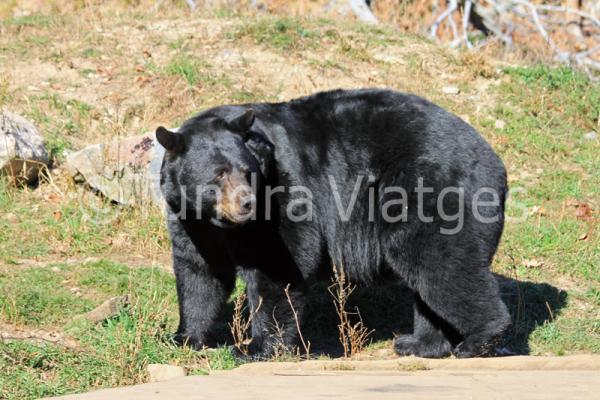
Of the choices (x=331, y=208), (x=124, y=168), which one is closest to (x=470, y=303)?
(x=331, y=208)

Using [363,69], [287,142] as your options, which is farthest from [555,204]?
[287,142]

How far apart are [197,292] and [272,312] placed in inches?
22.9

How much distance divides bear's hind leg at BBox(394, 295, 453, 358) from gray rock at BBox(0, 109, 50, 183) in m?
4.42

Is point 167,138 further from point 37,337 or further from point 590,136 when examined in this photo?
point 590,136

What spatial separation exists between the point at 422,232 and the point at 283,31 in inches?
260

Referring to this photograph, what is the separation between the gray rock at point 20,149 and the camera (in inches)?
354

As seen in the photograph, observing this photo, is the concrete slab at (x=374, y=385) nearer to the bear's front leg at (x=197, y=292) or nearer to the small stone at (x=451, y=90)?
the bear's front leg at (x=197, y=292)

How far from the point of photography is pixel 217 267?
6.31 meters

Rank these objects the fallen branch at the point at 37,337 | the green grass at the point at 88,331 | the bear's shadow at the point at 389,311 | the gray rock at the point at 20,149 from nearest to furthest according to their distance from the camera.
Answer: the green grass at the point at 88,331 → the fallen branch at the point at 37,337 → the bear's shadow at the point at 389,311 → the gray rock at the point at 20,149

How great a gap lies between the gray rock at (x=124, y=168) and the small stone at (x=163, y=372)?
3.47m

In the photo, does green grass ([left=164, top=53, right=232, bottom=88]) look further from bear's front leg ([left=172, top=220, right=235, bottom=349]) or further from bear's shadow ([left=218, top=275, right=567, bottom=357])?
bear's front leg ([left=172, top=220, right=235, bottom=349])

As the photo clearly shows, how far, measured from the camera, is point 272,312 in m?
6.15

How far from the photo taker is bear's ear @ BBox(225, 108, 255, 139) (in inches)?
232

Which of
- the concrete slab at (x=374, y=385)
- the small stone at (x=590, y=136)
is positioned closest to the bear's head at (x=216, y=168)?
the concrete slab at (x=374, y=385)
